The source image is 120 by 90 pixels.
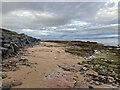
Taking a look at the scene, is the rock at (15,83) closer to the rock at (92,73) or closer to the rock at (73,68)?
the rock at (73,68)

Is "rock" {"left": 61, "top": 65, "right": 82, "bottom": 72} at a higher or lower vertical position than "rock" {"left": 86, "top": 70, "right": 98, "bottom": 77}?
A: higher

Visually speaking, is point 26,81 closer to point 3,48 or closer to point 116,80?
point 116,80

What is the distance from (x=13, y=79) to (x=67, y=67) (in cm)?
660

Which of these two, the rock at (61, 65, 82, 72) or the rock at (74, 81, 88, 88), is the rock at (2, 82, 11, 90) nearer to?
the rock at (74, 81, 88, 88)

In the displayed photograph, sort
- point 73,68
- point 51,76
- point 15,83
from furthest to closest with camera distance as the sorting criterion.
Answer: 1. point 73,68
2. point 51,76
3. point 15,83

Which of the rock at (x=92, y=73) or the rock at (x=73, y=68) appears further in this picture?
the rock at (x=73, y=68)

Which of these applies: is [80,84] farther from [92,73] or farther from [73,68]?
[73,68]

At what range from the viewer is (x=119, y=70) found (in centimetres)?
2202

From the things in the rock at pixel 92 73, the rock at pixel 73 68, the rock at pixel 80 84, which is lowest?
the rock at pixel 80 84

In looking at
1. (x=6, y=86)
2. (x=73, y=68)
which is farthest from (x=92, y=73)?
(x=6, y=86)

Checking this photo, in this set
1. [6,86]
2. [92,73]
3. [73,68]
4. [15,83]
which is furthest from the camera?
[73,68]

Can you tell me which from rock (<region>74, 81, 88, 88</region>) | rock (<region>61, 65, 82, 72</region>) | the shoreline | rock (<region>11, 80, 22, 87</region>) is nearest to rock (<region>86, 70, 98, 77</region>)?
the shoreline

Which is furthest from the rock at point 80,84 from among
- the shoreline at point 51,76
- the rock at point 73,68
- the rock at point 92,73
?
the rock at point 73,68

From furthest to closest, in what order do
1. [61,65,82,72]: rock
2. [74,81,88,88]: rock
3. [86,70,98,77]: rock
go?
→ [61,65,82,72]: rock, [86,70,98,77]: rock, [74,81,88,88]: rock
